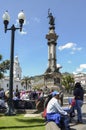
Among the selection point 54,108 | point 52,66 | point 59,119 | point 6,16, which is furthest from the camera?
point 52,66

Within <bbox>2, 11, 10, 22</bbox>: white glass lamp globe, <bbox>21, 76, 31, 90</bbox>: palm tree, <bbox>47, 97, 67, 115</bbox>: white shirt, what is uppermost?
<bbox>21, 76, 31, 90</bbox>: palm tree

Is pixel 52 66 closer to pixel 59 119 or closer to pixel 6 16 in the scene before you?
pixel 6 16

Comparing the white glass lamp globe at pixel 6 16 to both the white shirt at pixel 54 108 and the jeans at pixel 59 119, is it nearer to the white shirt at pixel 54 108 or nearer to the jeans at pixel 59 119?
the white shirt at pixel 54 108

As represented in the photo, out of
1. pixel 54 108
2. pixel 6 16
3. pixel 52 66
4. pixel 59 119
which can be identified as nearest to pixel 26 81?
pixel 52 66

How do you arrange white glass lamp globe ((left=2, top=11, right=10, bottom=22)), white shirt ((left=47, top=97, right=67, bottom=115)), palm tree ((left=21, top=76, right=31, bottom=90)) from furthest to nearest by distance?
palm tree ((left=21, top=76, right=31, bottom=90)) < white glass lamp globe ((left=2, top=11, right=10, bottom=22)) < white shirt ((left=47, top=97, right=67, bottom=115))

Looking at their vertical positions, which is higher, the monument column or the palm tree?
the palm tree

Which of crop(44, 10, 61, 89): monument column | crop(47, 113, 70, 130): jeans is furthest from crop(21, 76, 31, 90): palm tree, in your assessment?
crop(47, 113, 70, 130): jeans

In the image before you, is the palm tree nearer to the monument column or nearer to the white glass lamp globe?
the monument column

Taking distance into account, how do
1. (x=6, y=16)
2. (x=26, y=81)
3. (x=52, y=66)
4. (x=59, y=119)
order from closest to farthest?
1. (x=59, y=119)
2. (x=6, y=16)
3. (x=52, y=66)
4. (x=26, y=81)

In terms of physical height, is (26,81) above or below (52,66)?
above

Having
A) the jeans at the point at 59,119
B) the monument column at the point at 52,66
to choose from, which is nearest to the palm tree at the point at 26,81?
the monument column at the point at 52,66

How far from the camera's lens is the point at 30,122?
13070 mm

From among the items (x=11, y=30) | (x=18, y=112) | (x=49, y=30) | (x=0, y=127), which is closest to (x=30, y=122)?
(x=0, y=127)

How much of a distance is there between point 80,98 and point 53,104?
3638mm
